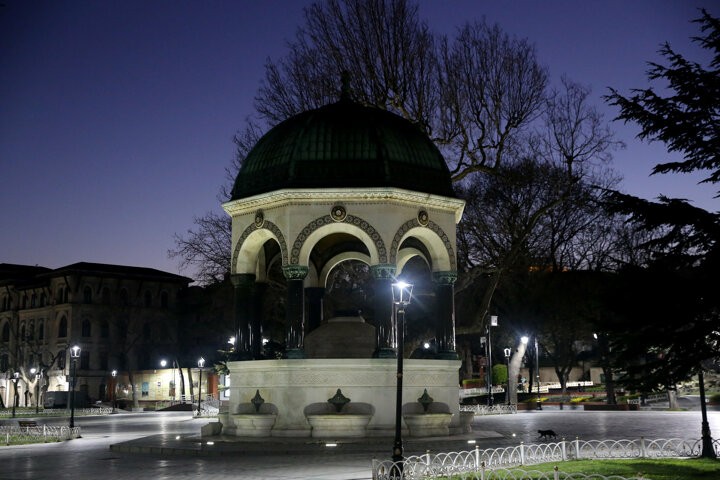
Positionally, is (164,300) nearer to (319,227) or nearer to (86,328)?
(86,328)

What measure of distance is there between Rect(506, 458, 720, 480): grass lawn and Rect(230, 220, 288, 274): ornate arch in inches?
374

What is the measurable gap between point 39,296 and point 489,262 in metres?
64.9

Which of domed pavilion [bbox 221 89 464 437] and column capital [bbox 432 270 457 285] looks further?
column capital [bbox 432 270 457 285]

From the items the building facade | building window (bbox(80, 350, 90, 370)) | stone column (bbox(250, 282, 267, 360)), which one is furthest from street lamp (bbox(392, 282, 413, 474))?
building window (bbox(80, 350, 90, 370))

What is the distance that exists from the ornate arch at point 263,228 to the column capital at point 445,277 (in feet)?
14.4

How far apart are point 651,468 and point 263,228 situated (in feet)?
40.4

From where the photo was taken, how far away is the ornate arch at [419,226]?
72.7ft

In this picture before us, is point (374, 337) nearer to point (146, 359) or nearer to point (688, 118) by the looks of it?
point (688, 118)

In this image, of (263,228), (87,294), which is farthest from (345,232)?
(87,294)

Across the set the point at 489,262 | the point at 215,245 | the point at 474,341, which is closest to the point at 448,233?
the point at 489,262

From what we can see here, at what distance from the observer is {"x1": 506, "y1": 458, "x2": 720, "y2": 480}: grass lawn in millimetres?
13417

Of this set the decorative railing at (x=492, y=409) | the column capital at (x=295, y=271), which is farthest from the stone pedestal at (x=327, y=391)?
the decorative railing at (x=492, y=409)

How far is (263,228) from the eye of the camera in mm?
23047

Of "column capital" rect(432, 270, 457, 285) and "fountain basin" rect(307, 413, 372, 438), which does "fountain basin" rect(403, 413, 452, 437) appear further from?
"column capital" rect(432, 270, 457, 285)
